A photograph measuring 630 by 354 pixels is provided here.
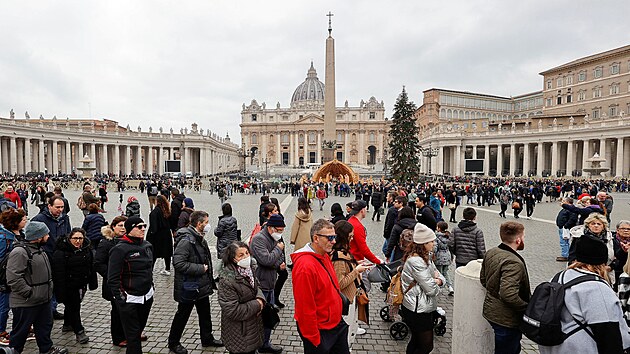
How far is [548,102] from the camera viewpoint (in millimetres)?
62719

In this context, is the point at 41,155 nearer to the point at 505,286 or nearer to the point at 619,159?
the point at 505,286

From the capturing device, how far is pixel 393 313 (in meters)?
5.18

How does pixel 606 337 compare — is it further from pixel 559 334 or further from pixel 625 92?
pixel 625 92

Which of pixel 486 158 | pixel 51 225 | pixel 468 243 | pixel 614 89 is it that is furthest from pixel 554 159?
pixel 51 225

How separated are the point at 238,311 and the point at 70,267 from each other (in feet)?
8.70

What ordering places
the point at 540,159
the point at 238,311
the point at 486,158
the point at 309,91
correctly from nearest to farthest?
the point at 238,311 → the point at 540,159 → the point at 486,158 → the point at 309,91

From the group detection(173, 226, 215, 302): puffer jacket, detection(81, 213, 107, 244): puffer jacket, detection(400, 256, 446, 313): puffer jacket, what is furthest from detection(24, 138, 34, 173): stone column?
detection(400, 256, 446, 313): puffer jacket

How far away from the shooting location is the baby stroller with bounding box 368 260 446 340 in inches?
167

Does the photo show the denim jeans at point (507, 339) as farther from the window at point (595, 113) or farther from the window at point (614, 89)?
the window at point (595, 113)

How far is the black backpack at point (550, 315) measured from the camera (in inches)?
103

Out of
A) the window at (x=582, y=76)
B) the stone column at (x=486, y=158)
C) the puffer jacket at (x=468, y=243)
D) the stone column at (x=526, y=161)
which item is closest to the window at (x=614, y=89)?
the window at (x=582, y=76)

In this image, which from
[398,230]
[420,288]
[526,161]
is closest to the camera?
[420,288]

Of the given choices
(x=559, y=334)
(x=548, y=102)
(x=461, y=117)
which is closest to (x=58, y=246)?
(x=559, y=334)

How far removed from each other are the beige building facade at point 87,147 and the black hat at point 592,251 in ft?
180
